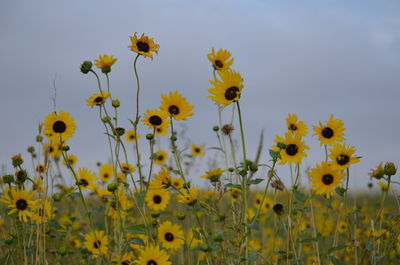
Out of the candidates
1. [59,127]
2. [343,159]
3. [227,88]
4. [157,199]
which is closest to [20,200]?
[59,127]

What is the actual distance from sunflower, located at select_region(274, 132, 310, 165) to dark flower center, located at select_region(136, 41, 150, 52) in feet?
3.71

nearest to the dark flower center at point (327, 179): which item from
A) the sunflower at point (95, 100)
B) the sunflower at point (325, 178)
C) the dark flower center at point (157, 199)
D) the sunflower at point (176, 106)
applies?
the sunflower at point (325, 178)

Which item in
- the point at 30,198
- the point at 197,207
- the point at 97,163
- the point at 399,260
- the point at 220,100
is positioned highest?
the point at 97,163

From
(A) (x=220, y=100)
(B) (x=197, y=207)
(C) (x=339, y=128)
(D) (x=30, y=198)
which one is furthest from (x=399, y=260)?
(D) (x=30, y=198)

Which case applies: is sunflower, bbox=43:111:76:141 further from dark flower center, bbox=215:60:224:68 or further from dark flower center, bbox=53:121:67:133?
dark flower center, bbox=215:60:224:68

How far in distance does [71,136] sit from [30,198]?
642 mm

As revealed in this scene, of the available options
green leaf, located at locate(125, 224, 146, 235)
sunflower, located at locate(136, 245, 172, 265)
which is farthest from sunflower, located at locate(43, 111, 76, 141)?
sunflower, located at locate(136, 245, 172, 265)

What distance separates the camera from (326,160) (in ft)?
10.6

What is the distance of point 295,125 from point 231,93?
4.09 feet

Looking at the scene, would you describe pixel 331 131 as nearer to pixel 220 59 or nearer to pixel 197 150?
pixel 220 59

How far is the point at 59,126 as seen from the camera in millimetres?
3580

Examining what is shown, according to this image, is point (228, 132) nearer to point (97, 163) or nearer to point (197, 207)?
point (197, 207)

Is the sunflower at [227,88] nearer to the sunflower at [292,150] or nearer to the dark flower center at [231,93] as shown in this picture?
the dark flower center at [231,93]

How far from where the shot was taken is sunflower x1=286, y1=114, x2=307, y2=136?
347cm
